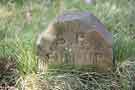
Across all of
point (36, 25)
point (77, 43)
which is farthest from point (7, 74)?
point (36, 25)

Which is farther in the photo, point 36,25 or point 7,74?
point 36,25

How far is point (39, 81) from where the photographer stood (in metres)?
4.70

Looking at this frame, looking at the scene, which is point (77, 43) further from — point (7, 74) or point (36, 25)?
point (36, 25)

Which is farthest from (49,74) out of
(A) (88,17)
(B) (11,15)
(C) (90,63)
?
(B) (11,15)

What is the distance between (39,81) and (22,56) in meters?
0.44

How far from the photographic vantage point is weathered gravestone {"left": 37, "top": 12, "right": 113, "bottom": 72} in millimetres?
4891

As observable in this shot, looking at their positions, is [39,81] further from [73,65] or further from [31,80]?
[73,65]

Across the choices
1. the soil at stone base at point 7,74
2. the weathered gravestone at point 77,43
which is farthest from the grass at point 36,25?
the weathered gravestone at point 77,43

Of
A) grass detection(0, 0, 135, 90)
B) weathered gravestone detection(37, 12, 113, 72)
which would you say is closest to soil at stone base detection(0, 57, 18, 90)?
grass detection(0, 0, 135, 90)

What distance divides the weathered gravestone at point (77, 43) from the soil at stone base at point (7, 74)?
0.44 metres

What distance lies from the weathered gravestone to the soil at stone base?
0.44 m

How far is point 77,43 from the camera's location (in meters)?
4.96

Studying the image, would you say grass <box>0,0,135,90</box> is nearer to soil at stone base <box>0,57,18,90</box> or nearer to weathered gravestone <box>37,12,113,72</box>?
soil at stone base <box>0,57,18,90</box>

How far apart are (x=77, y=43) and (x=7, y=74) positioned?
107 cm
